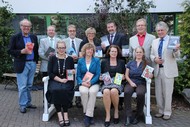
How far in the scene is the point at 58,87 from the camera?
20.9ft

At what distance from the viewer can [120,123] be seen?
6402mm

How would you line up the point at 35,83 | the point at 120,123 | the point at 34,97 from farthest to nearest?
the point at 35,83 → the point at 34,97 → the point at 120,123

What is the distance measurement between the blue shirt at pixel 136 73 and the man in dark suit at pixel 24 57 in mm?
2067

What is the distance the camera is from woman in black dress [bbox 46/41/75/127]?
6297 mm

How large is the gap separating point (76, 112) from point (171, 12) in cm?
652

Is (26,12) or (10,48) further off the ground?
(26,12)

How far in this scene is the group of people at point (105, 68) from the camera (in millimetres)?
6324

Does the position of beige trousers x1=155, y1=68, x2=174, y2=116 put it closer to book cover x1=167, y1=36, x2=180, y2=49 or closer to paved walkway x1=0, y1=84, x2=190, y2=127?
paved walkway x1=0, y1=84, x2=190, y2=127

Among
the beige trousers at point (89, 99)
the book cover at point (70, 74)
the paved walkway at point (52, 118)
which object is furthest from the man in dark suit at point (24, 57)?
the beige trousers at point (89, 99)

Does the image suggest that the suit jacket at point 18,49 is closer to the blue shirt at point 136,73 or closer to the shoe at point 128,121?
the blue shirt at point 136,73

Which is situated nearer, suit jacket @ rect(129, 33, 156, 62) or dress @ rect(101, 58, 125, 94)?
dress @ rect(101, 58, 125, 94)

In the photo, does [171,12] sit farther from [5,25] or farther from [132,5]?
[5,25]

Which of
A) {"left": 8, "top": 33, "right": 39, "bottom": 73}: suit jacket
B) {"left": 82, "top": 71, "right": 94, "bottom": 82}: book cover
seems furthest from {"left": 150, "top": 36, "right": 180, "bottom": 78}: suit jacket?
{"left": 8, "top": 33, "right": 39, "bottom": 73}: suit jacket

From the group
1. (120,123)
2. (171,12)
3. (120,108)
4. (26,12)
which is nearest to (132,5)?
(171,12)
